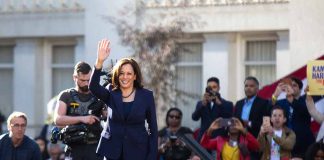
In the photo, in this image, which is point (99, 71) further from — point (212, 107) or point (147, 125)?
point (212, 107)

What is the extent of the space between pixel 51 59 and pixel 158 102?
5185mm

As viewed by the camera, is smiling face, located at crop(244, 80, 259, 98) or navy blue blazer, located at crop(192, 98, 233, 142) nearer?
smiling face, located at crop(244, 80, 259, 98)

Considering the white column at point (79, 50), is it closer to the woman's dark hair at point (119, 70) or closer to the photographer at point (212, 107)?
the photographer at point (212, 107)

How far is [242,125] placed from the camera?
1761 cm

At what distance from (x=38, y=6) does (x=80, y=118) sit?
49.8 ft

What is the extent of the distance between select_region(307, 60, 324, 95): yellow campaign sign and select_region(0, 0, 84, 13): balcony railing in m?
12.7

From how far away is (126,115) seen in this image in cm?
1349

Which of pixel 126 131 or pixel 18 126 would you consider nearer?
pixel 126 131

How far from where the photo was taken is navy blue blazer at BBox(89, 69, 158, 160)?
13469 millimetres

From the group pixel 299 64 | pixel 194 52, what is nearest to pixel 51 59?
pixel 194 52

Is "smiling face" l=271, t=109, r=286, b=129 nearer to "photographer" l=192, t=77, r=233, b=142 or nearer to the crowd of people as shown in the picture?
the crowd of people

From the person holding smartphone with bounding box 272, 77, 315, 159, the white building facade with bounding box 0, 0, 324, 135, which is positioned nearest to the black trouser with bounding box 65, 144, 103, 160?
the person holding smartphone with bounding box 272, 77, 315, 159

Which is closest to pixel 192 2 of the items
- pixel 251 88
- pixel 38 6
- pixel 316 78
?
pixel 38 6

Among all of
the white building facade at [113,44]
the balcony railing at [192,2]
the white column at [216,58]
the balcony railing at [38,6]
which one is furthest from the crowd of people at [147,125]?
the balcony railing at [38,6]
